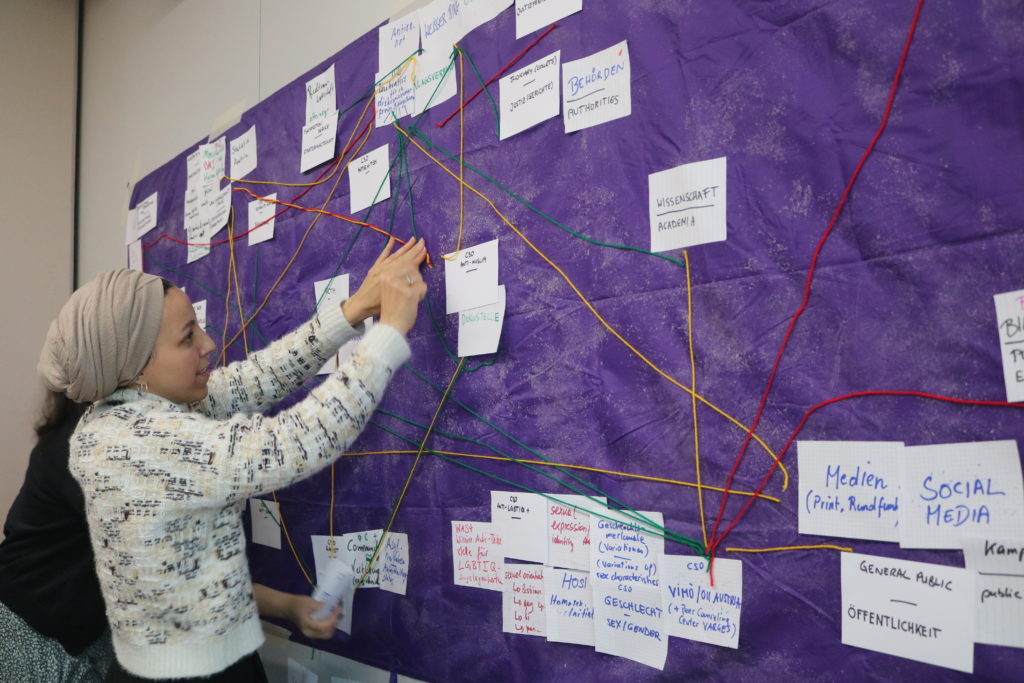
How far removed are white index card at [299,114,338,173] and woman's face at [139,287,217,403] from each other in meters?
0.48

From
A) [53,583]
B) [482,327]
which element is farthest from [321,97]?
[53,583]

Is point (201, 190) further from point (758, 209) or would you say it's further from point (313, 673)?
point (758, 209)

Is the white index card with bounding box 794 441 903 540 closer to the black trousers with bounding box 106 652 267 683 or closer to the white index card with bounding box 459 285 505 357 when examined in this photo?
the white index card with bounding box 459 285 505 357

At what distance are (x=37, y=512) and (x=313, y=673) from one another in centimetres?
62

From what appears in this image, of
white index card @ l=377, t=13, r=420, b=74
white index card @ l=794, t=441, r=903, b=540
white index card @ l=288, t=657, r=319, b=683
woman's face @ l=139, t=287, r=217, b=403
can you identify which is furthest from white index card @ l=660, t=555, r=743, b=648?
white index card @ l=377, t=13, r=420, b=74

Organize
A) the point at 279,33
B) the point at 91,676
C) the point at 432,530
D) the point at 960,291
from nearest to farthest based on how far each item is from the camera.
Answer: the point at 960,291, the point at 432,530, the point at 91,676, the point at 279,33

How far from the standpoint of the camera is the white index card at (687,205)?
2.98ft

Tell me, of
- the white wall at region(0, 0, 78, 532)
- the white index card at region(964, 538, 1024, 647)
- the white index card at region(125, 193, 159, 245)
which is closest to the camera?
the white index card at region(964, 538, 1024, 647)

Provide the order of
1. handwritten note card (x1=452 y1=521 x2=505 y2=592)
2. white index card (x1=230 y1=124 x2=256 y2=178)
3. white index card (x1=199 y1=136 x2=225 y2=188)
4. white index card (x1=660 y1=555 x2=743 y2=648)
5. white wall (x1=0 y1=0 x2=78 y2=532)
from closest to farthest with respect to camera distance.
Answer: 1. white index card (x1=660 y1=555 x2=743 y2=648)
2. handwritten note card (x1=452 y1=521 x2=505 y2=592)
3. white index card (x1=230 y1=124 x2=256 y2=178)
4. white index card (x1=199 y1=136 x2=225 y2=188)
5. white wall (x1=0 y1=0 x2=78 y2=532)

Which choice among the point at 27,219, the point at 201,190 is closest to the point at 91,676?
the point at 201,190

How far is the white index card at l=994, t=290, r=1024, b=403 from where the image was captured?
700 millimetres

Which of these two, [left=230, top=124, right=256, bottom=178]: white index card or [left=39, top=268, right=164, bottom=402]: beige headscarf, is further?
[left=230, top=124, right=256, bottom=178]: white index card

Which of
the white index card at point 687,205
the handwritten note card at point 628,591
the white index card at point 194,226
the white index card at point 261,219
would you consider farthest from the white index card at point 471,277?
the white index card at point 194,226

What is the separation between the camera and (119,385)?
1071 mm
